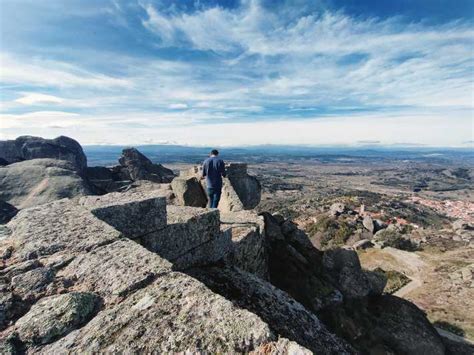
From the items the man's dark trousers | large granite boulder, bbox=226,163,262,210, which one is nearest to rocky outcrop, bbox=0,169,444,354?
the man's dark trousers

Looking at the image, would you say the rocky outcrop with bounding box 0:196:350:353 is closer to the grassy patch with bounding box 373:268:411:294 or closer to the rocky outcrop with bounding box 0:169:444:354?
the rocky outcrop with bounding box 0:169:444:354

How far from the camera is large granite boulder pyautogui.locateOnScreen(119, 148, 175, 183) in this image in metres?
34.0

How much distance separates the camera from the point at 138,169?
3544cm

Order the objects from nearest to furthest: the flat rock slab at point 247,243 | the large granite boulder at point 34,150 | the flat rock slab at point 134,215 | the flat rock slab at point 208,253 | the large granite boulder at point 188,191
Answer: the flat rock slab at point 134,215 → the flat rock slab at point 208,253 → the flat rock slab at point 247,243 → the large granite boulder at point 188,191 → the large granite boulder at point 34,150

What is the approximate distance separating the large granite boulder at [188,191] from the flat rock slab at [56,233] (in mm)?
8358

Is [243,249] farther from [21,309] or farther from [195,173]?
[195,173]

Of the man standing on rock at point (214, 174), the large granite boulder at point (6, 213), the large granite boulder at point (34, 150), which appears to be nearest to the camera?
the large granite boulder at point (6, 213)

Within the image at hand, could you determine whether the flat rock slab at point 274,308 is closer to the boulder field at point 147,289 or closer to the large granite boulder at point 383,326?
the boulder field at point 147,289

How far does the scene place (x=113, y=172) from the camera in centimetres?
3578

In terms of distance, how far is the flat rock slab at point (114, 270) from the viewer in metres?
3.62

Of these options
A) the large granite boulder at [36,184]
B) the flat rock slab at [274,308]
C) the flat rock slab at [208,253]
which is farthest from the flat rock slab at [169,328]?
the large granite boulder at [36,184]

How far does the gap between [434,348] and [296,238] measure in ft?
24.4

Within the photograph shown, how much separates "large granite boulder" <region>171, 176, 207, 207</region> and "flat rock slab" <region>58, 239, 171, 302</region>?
9.96 meters

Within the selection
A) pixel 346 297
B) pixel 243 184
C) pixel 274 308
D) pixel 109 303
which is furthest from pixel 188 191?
pixel 109 303
